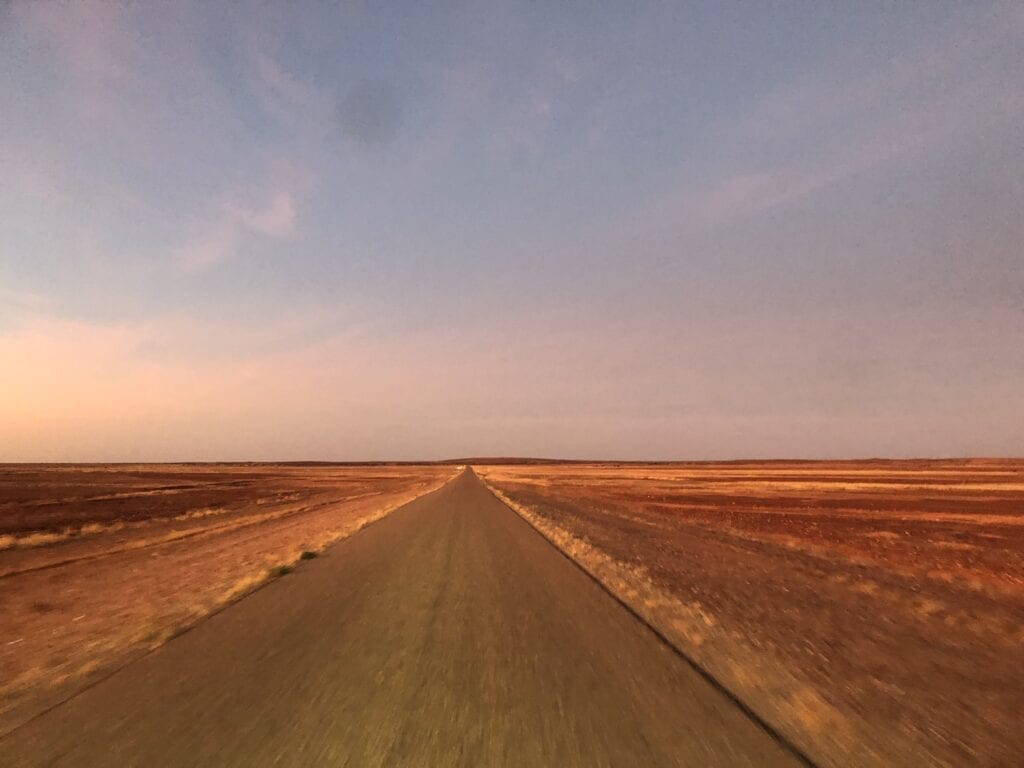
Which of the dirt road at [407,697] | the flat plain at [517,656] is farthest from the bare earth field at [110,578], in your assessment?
the dirt road at [407,697]

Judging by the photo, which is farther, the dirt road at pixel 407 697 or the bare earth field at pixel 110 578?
the bare earth field at pixel 110 578

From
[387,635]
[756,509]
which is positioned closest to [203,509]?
[756,509]

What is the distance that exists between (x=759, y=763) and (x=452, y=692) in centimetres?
263

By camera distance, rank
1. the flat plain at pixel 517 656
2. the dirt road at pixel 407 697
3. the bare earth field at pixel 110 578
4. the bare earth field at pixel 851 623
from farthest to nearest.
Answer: the bare earth field at pixel 110 578, the bare earth field at pixel 851 623, the flat plain at pixel 517 656, the dirt road at pixel 407 697

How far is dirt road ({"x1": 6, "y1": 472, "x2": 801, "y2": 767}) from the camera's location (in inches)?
171

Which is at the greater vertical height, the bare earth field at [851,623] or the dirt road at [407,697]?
the dirt road at [407,697]

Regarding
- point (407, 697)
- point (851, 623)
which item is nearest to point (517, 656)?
point (407, 697)

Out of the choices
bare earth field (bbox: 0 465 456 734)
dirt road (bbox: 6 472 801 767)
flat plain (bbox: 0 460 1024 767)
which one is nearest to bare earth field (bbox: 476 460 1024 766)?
flat plain (bbox: 0 460 1024 767)

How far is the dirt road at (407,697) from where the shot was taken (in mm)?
4352

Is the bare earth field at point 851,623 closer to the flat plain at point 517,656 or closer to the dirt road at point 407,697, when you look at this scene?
the flat plain at point 517,656

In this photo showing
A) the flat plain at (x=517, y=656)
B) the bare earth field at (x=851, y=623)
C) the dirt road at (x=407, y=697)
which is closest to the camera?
the dirt road at (x=407, y=697)

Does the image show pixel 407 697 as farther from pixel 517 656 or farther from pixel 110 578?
pixel 110 578

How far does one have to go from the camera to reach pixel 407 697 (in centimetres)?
546

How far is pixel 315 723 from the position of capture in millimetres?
4859
